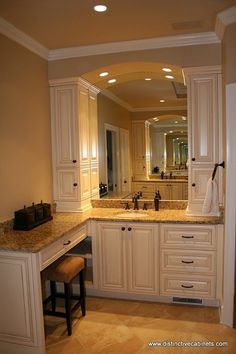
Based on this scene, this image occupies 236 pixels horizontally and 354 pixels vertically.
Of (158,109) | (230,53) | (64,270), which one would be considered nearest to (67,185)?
(64,270)

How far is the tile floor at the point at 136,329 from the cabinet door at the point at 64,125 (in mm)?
1654

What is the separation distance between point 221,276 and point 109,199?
Answer: 159cm

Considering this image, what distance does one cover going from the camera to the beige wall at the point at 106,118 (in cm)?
471

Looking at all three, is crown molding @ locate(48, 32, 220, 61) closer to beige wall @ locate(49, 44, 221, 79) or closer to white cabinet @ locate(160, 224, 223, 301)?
beige wall @ locate(49, 44, 221, 79)

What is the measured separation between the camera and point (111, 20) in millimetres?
2691

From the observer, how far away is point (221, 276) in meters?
2.99

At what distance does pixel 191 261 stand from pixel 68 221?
4.26 feet

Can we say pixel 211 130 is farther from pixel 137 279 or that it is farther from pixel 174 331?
pixel 174 331

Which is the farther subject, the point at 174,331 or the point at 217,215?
the point at 217,215

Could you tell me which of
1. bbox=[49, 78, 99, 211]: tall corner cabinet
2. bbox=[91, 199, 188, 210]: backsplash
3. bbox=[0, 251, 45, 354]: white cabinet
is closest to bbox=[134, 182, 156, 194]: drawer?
bbox=[91, 199, 188, 210]: backsplash

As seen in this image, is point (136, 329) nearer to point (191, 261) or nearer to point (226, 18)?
point (191, 261)

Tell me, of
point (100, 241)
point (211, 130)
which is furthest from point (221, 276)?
point (211, 130)

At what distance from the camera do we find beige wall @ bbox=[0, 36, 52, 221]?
2.77 meters

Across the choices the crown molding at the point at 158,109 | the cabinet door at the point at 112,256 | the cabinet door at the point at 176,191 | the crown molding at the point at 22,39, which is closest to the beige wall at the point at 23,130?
the crown molding at the point at 22,39
